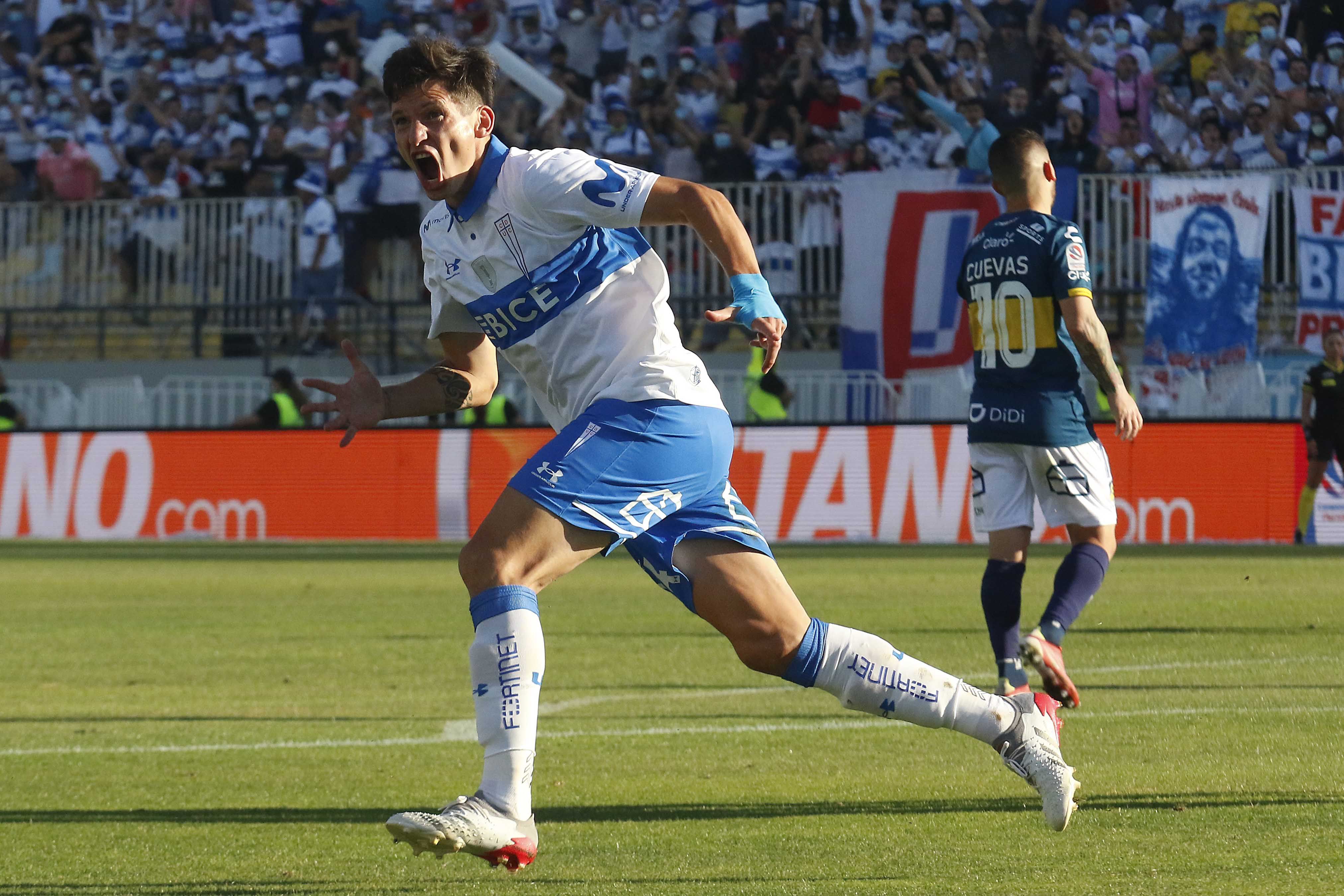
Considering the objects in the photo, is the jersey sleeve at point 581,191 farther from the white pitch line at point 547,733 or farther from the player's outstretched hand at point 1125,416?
the white pitch line at point 547,733

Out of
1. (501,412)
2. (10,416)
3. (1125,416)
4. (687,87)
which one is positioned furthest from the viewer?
(687,87)

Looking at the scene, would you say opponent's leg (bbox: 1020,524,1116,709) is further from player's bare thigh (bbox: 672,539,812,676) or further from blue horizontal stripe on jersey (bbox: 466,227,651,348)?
blue horizontal stripe on jersey (bbox: 466,227,651,348)

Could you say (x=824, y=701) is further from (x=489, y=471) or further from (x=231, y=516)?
(x=231, y=516)

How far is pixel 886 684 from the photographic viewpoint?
14.8ft

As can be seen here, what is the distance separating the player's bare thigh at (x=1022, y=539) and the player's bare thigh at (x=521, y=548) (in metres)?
2.97

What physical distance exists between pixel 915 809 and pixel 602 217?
2.06 meters

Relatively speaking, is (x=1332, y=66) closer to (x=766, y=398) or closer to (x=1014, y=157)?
(x=766, y=398)

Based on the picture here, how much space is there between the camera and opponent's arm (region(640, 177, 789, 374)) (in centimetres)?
407

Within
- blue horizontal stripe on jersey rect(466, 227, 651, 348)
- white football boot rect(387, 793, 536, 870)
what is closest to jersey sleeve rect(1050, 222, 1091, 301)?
blue horizontal stripe on jersey rect(466, 227, 651, 348)

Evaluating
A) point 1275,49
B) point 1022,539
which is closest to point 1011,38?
point 1275,49

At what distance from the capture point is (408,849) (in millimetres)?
4930

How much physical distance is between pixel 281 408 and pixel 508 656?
16190 millimetres

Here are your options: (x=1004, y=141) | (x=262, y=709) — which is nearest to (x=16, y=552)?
(x=262, y=709)

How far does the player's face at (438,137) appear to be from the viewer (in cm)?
444
